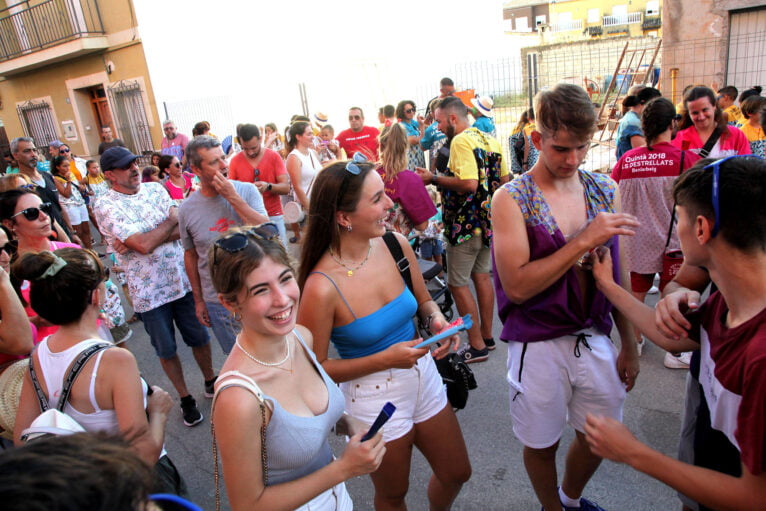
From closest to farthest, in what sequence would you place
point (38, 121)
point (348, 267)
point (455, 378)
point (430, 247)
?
point (348, 267) < point (455, 378) < point (430, 247) < point (38, 121)

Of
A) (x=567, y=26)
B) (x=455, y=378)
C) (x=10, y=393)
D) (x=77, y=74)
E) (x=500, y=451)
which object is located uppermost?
(x=567, y=26)

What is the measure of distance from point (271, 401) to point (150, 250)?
2545mm

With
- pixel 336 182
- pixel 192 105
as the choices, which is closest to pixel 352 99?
pixel 192 105

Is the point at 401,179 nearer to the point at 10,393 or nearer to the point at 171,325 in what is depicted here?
the point at 171,325

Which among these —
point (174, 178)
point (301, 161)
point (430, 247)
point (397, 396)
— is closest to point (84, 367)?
point (397, 396)

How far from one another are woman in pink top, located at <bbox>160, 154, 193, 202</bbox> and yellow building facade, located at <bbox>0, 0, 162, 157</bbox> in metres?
9.10

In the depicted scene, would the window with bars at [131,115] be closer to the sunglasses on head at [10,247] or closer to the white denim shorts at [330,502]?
the sunglasses on head at [10,247]

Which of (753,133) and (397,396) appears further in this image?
(753,133)

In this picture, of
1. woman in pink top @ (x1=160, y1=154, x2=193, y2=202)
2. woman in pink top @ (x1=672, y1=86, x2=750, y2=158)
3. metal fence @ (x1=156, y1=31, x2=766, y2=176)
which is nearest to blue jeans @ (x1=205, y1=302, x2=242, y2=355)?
woman in pink top @ (x1=160, y1=154, x2=193, y2=202)

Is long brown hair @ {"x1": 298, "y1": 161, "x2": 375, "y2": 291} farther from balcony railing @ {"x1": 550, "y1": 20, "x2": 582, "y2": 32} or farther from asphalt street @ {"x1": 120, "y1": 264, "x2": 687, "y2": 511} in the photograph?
balcony railing @ {"x1": 550, "y1": 20, "x2": 582, "y2": 32}

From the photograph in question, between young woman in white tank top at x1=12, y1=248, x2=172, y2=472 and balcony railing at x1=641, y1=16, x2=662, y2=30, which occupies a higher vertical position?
balcony railing at x1=641, y1=16, x2=662, y2=30

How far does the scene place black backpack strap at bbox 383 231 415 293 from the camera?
2340 millimetres

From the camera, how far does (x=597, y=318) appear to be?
217cm

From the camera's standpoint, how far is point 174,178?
273 inches
